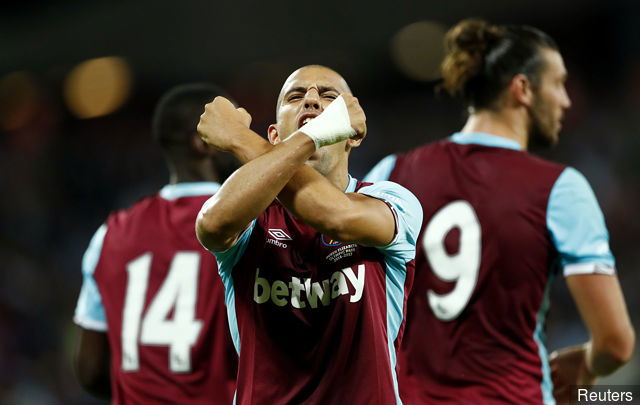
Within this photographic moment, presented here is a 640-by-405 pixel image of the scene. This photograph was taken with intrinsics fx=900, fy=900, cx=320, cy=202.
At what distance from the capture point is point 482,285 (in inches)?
144

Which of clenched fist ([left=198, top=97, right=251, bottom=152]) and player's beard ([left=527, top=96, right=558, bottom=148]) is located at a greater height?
clenched fist ([left=198, top=97, right=251, bottom=152])

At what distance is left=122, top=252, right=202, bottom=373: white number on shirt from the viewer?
389 cm

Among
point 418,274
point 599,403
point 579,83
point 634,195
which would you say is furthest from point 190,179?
point 579,83

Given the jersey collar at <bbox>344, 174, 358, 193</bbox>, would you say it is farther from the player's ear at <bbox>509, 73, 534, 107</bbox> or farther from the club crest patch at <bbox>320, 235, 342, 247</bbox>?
the player's ear at <bbox>509, 73, 534, 107</bbox>

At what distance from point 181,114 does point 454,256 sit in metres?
1.48

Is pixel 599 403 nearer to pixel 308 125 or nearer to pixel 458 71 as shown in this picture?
pixel 458 71

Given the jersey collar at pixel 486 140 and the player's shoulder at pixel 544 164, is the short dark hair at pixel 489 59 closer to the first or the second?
the jersey collar at pixel 486 140

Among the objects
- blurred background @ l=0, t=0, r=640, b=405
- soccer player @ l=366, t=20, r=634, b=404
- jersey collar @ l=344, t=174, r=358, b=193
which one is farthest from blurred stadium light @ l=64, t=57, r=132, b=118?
jersey collar @ l=344, t=174, r=358, b=193

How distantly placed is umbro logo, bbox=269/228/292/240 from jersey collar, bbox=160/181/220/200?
1.56 metres

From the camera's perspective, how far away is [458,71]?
419cm

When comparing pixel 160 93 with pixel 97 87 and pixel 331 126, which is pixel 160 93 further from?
pixel 331 126

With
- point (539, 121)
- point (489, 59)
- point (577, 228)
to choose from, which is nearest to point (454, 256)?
point (577, 228)

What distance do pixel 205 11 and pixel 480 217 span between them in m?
11.0

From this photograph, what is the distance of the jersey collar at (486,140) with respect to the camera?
391 centimetres
